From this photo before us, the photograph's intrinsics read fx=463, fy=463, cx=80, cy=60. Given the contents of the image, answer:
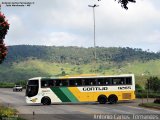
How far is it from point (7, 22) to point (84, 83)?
26716 millimetres

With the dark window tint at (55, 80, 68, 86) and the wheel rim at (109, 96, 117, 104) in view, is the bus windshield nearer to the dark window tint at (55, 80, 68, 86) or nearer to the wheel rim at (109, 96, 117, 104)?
the dark window tint at (55, 80, 68, 86)

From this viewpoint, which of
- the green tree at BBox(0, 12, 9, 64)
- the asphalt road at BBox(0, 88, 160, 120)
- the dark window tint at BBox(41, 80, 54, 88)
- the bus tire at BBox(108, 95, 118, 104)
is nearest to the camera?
the green tree at BBox(0, 12, 9, 64)

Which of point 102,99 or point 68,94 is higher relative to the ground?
point 68,94

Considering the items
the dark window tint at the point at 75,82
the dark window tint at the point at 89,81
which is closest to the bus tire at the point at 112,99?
the dark window tint at the point at 89,81

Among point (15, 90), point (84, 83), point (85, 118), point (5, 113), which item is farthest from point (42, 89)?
point (15, 90)

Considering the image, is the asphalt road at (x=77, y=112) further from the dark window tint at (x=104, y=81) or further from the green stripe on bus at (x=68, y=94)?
the dark window tint at (x=104, y=81)

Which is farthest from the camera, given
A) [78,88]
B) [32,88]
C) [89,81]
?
[32,88]

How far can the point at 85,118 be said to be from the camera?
3253 cm

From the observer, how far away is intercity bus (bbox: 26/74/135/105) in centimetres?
5025

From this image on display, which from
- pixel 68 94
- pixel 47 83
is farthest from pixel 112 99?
pixel 47 83

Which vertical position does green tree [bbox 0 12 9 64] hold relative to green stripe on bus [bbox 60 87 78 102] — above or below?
above

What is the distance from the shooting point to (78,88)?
1977 inches

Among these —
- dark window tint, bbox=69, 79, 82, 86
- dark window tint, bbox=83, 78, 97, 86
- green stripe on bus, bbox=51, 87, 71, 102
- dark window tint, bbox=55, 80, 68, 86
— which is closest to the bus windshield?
green stripe on bus, bbox=51, 87, 71, 102

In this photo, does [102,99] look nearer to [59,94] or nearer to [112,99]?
[112,99]
